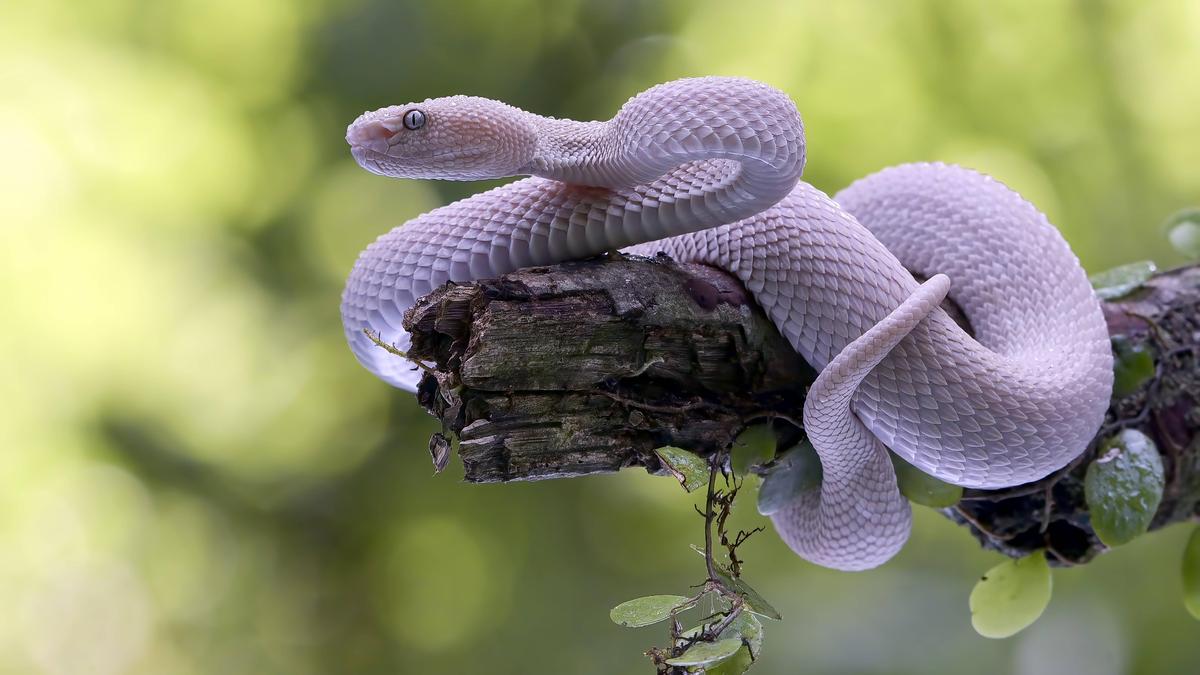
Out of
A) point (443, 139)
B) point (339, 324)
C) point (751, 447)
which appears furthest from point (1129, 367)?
point (339, 324)

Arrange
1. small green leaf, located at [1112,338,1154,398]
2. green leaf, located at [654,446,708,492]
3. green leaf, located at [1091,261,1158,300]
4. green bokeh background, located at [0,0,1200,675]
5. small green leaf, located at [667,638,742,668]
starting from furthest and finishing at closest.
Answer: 1. green bokeh background, located at [0,0,1200,675]
2. green leaf, located at [1091,261,1158,300]
3. small green leaf, located at [1112,338,1154,398]
4. green leaf, located at [654,446,708,492]
5. small green leaf, located at [667,638,742,668]

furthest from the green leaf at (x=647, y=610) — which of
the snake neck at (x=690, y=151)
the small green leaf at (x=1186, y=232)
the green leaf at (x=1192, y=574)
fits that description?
the small green leaf at (x=1186, y=232)

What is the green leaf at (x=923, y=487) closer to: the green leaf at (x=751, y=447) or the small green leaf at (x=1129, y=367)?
the green leaf at (x=751, y=447)

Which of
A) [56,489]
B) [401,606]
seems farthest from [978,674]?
[56,489]

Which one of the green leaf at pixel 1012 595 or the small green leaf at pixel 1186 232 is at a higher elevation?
the small green leaf at pixel 1186 232

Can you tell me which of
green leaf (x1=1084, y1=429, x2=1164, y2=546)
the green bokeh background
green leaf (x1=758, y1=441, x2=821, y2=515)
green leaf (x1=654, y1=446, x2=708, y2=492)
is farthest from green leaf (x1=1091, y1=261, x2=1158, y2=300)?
the green bokeh background

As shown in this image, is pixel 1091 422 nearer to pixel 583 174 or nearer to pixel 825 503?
pixel 825 503

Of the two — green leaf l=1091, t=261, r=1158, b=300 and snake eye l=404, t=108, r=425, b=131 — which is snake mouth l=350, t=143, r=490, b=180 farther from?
green leaf l=1091, t=261, r=1158, b=300
